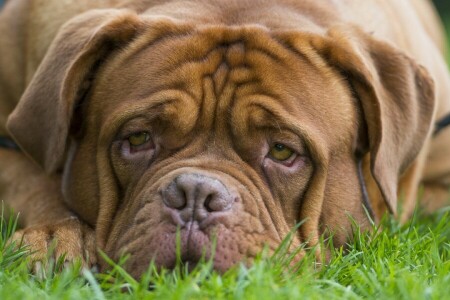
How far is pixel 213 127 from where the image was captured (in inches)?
144

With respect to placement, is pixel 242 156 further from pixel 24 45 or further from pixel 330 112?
pixel 24 45

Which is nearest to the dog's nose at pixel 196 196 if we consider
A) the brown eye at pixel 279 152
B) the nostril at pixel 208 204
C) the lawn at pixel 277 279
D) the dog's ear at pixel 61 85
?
the nostril at pixel 208 204

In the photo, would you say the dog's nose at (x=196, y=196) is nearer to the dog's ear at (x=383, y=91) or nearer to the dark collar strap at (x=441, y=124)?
the dog's ear at (x=383, y=91)

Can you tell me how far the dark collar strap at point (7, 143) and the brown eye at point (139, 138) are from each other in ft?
3.66

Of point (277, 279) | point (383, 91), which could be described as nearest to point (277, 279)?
point (277, 279)

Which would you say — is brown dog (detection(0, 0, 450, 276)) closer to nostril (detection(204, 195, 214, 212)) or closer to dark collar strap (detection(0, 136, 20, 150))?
nostril (detection(204, 195, 214, 212))

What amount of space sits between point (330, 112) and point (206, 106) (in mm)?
469

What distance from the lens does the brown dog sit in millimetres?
3412

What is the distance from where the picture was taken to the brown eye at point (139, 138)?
12.2ft

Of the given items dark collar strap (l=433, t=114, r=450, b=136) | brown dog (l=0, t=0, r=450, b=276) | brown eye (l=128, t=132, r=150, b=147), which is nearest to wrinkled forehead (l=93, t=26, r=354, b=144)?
brown dog (l=0, t=0, r=450, b=276)

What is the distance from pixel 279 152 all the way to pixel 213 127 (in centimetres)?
25

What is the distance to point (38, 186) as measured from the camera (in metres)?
4.32

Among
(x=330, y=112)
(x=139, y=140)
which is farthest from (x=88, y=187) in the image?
(x=330, y=112)

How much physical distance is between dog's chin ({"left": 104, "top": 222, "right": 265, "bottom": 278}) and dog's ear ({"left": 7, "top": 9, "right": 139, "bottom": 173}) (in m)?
0.73
